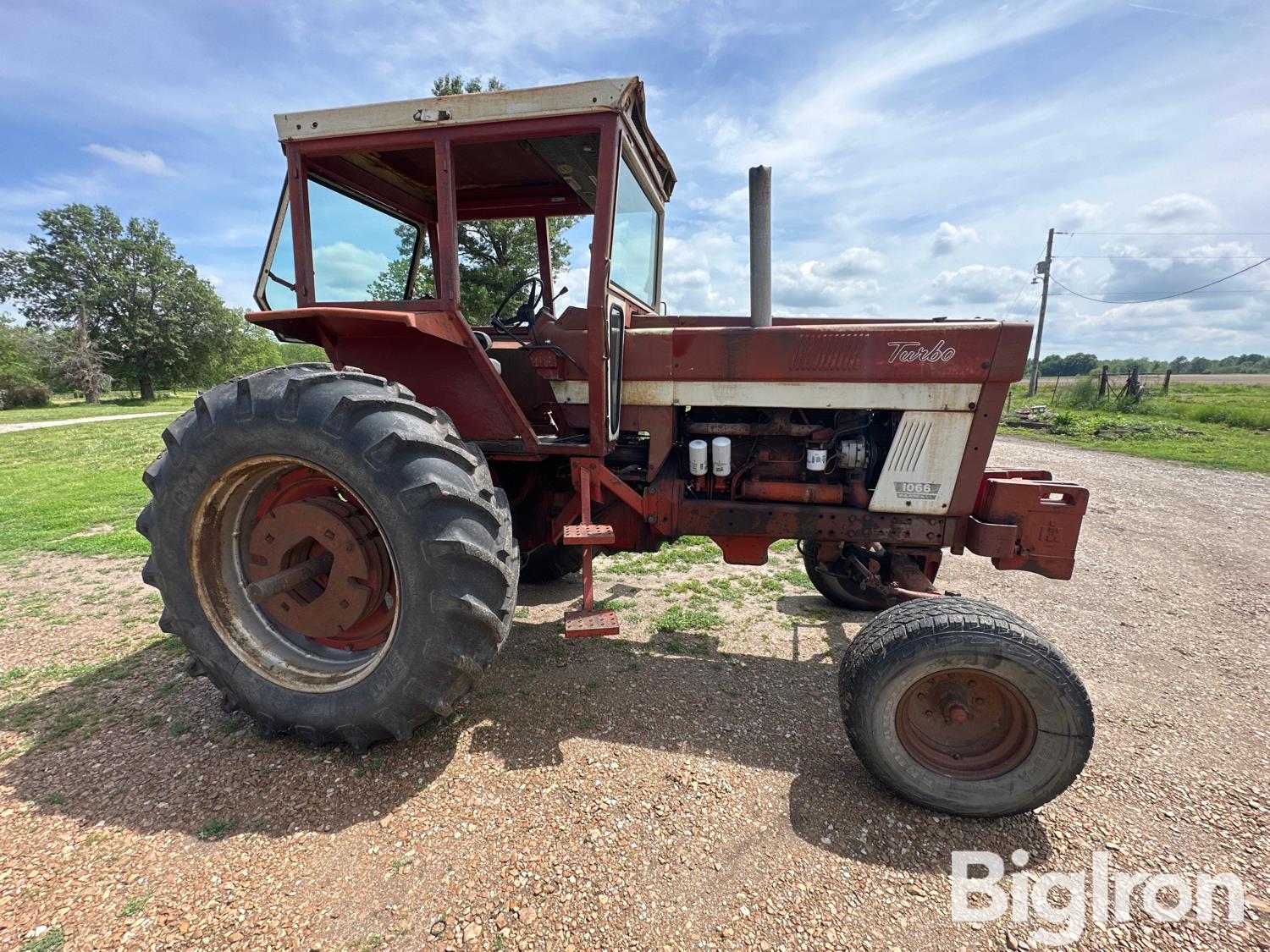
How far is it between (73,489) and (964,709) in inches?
419

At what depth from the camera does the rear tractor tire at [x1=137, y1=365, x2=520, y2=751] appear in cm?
214

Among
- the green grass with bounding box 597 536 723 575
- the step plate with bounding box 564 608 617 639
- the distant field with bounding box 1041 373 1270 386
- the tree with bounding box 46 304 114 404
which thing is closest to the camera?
the step plate with bounding box 564 608 617 639

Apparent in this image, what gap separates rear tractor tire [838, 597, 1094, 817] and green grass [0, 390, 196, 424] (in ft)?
84.7

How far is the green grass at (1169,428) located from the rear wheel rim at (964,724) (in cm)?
1134

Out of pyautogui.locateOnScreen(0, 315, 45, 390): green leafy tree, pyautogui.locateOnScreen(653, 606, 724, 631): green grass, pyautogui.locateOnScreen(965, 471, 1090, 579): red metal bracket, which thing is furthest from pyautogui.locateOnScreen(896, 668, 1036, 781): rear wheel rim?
pyautogui.locateOnScreen(0, 315, 45, 390): green leafy tree

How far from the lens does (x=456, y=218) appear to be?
284 centimetres

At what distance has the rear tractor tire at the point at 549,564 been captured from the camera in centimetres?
411

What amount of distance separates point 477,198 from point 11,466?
12117mm

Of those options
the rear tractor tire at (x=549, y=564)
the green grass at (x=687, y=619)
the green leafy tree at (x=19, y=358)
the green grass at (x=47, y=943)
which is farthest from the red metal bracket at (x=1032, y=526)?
the green leafy tree at (x=19, y=358)

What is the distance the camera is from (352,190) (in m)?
3.04

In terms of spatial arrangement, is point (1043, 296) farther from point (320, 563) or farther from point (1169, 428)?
point (320, 563)

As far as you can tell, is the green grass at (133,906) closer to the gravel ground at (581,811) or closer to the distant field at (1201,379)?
the gravel ground at (581,811)

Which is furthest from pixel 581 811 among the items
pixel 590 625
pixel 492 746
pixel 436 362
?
pixel 436 362

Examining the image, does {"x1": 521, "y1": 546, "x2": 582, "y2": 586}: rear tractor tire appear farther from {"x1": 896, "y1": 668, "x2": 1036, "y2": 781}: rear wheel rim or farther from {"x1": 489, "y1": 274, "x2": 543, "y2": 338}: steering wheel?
{"x1": 896, "y1": 668, "x2": 1036, "y2": 781}: rear wheel rim
